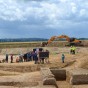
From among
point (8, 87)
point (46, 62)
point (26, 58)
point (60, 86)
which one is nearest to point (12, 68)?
point (46, 62)

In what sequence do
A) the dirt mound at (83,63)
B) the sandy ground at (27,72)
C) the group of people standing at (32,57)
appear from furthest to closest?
1. the group of people standing at (32,57)
2. the dirt mound at (83,63)
3. the sandy ground at (27,72)

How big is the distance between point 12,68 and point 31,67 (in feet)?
5.42

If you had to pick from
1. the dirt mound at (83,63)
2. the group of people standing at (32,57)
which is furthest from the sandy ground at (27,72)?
the group of people standing at (32,57)

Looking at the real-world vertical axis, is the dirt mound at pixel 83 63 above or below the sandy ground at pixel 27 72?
above

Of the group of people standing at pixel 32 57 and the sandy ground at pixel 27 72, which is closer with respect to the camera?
the sandy ground at pixel 27 72

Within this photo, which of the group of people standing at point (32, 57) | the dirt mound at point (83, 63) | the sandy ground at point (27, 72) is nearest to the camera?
the sandy ground at point (27, 72)

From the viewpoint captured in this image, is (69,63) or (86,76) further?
(69,63)

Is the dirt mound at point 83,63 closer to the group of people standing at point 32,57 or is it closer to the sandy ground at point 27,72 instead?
the sandy ground at point 27,72

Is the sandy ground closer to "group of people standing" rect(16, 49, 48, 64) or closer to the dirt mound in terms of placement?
the dirt mound

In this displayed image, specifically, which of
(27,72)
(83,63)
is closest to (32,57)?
(27,72)

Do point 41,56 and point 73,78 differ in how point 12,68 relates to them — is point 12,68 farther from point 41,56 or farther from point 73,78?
point 73,78

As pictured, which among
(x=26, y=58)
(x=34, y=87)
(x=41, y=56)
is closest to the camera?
(x=34, y=87)

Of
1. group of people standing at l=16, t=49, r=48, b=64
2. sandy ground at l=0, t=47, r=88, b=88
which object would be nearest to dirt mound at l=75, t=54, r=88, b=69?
sandy ground at l=0, t=47, r=88, b=88

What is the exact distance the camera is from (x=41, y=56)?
29719 millimetres
